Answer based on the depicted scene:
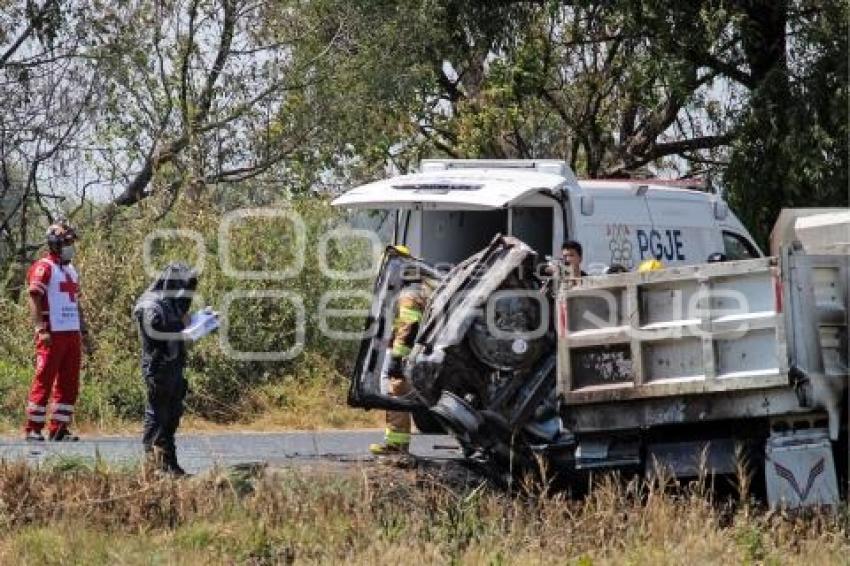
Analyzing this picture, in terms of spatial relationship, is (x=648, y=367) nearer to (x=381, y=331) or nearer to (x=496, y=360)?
(x=496, y=360)

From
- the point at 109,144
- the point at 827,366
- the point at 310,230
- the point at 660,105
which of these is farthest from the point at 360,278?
the point at 827,366

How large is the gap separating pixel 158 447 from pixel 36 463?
33.5 inches

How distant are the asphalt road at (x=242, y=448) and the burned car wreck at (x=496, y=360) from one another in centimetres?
116

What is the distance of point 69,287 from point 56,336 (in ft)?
1.40

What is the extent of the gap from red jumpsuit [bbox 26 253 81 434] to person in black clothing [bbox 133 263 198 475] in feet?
Answer: 7.75

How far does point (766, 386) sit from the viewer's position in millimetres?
9453

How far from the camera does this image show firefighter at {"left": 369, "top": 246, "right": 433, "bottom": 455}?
36.7ft

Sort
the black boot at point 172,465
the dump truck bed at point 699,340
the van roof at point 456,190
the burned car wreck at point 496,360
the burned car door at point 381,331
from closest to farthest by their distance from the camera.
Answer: the dump truck bed at point 699,340, the burned car wreck at point 496,360, the black boot at point 172,465, the van roof at point 456,190, the burned car door at point 381,331

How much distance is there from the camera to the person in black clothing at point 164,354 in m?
10.9

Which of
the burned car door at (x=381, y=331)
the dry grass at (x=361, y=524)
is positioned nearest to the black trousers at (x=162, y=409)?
the dry grass at (x=361, y=524)

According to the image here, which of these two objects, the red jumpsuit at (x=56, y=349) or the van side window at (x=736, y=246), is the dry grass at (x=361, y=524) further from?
the van side window at (x=736, y=246)

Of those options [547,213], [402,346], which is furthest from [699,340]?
[547,213]

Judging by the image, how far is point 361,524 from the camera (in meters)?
8.79

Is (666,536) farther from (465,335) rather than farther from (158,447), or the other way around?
(158,447)
